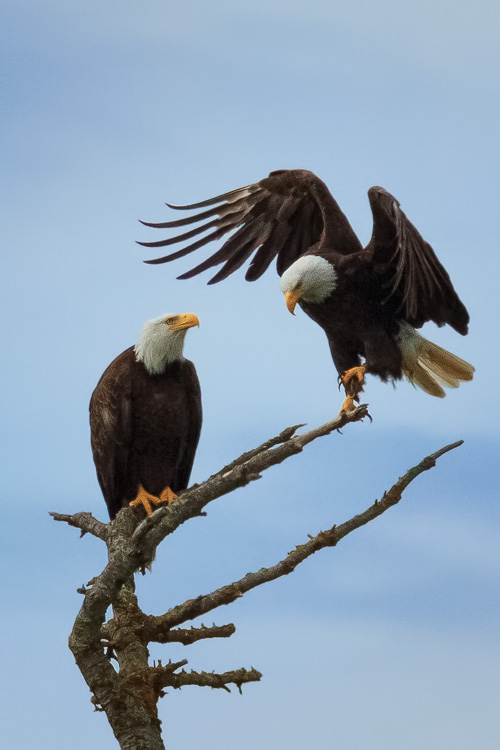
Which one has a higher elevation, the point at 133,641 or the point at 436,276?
the point at 436,276

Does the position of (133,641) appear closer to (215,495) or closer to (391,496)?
(215,495)

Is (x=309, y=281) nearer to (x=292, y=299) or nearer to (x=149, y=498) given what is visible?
(x=292, y=299)

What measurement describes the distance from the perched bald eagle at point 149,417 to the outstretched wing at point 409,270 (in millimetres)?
1413

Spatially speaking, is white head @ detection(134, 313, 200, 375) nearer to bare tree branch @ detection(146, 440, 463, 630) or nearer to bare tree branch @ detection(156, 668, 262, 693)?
bare tree branch @ detection(146, 440, 463, 630)

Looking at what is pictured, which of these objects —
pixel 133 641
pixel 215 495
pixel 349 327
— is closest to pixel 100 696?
pixel 133 641

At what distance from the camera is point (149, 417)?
6859mm

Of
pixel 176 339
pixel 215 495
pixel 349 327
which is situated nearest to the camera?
pixel 215 495

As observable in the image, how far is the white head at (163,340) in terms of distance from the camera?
684cm

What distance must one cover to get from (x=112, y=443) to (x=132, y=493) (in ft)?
1.39

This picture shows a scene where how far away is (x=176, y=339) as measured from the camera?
6.84 metres

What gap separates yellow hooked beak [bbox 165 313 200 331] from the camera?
683 cm

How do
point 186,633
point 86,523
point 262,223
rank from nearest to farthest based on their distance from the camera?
point 186,633 < point 86,523 < point 262,223

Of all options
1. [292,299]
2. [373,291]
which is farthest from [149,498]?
Result: [373,291]

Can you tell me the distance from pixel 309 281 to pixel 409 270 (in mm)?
768
